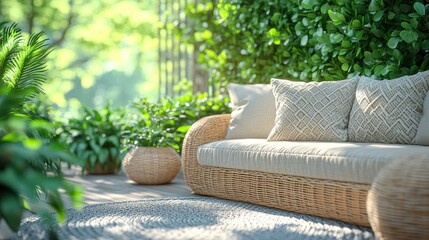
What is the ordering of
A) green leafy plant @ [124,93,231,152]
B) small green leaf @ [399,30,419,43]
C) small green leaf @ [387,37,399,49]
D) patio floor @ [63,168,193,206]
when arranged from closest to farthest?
small green leaf @ [399,30,419,43], small green leaf @ [387,37,399,49], patio floor @ [63,168,193,206], green leafy plant @ [124,93,231,152]

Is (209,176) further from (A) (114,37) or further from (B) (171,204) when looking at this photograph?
(A) (114,37)

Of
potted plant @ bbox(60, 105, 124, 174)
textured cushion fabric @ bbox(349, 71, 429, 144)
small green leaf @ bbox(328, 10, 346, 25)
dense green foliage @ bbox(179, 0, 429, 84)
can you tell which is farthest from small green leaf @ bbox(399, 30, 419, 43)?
potted plant @ bbox(60, 105, 124, 174)

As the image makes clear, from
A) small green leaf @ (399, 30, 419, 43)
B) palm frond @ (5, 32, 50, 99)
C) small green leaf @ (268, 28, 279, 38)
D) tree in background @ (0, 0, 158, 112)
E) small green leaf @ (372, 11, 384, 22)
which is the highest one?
tree in background @ (0, 0, 158, 112)

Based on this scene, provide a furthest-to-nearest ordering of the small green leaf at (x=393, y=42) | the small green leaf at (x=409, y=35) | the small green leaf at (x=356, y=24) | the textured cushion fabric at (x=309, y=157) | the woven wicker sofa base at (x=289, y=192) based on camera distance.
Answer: the small green leaf at (x=356, y=24)
the small green leaf at (x=393, y=42)
the small green leaf at (x=409, y=35)
the woven wicker sofa base at (x=289, y=192)
the textured cushion fabric at (x=309, y=157)

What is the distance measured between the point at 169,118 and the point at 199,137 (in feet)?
3.52

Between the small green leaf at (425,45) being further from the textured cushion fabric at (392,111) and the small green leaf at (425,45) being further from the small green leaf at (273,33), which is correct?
the small green leaf at (273,33)

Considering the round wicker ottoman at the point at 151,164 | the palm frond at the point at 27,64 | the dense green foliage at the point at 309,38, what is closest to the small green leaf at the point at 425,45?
the dense green foliage at the point at 309,38

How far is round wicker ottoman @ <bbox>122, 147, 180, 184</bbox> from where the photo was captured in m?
4.39

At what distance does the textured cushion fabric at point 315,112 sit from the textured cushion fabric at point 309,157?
133 mm

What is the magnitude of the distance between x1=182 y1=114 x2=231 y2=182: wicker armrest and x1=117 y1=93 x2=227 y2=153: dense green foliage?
753 mm

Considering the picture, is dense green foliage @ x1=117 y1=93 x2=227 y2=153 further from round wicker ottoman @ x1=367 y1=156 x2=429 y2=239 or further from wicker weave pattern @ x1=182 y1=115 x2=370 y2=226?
round wicker ottoman @ x1=367 y1=156 x2=429 y2=239

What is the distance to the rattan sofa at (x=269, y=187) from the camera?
277cm

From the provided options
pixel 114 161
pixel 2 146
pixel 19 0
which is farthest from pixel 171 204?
pixel 19 0

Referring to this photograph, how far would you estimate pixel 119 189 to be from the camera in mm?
4270
